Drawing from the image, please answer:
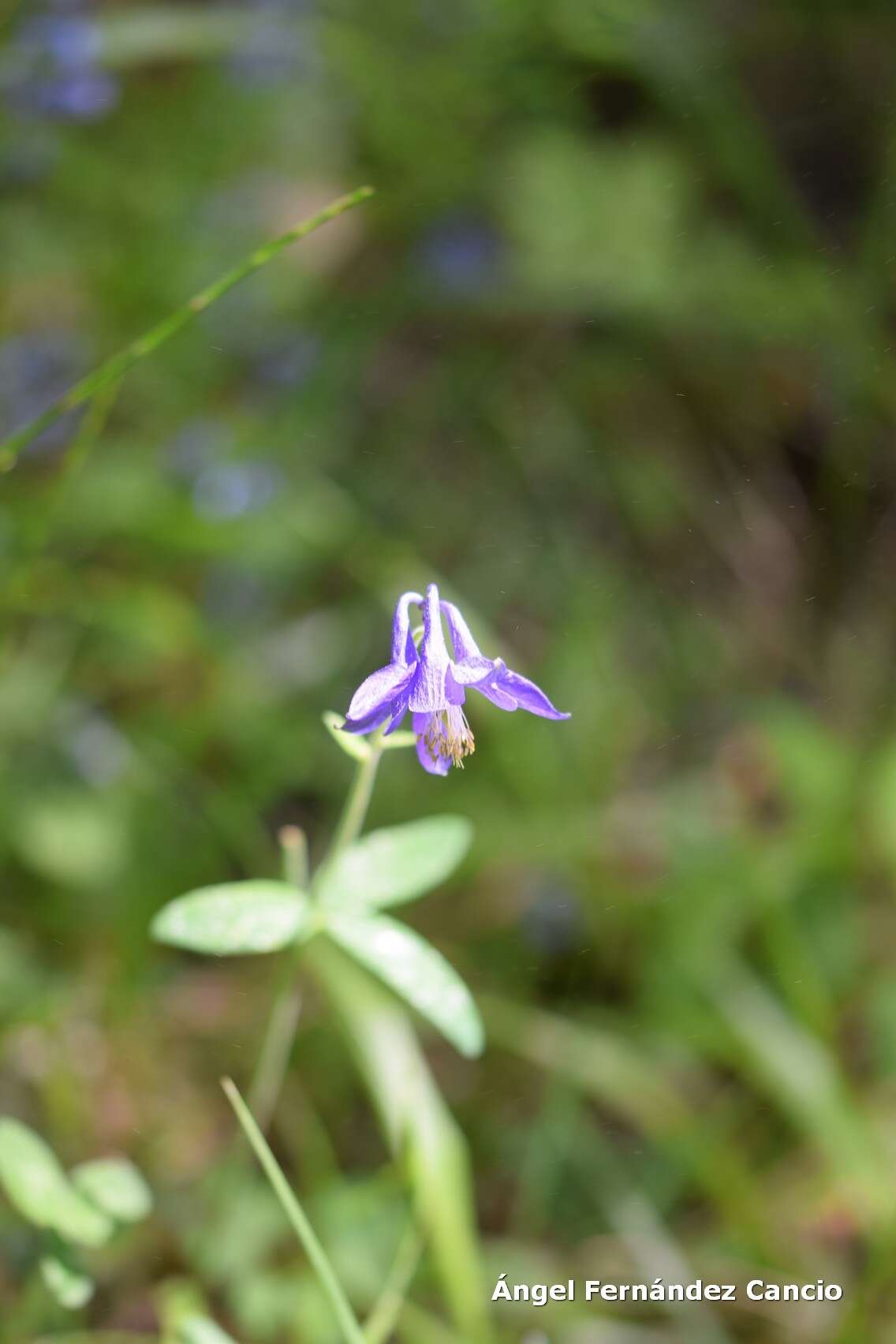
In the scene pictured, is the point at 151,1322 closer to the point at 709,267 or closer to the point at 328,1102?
the point at 328,1102

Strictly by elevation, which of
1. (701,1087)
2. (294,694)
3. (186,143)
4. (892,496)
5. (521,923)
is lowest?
(701,1087)

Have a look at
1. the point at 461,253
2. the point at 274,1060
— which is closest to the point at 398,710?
the point at 274,1060

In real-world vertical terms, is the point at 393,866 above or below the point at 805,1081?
above

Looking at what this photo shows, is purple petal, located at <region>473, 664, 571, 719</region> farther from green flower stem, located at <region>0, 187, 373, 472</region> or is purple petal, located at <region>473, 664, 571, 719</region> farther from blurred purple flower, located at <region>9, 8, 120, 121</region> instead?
blurred purple flower, located at <region>9, 8, 120, 121</region>

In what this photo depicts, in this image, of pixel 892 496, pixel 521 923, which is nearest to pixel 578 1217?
pixel 521 923

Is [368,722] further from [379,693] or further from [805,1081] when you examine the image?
[805,1081]

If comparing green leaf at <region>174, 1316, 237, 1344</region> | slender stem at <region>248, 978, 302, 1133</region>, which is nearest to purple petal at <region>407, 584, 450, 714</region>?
green leaf at <region>174, 1316, 237, 1344</region>

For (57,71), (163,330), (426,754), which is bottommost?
(426,754)
